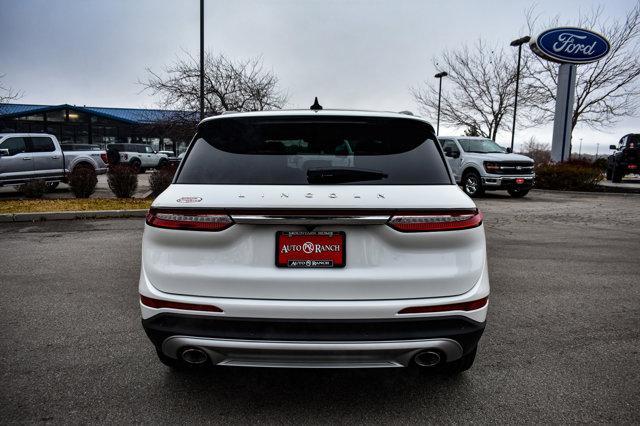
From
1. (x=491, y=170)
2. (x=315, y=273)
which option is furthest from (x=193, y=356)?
(x=491, y=170)

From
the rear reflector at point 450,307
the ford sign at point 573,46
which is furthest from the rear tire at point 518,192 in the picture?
the rear reflector at point 450,307

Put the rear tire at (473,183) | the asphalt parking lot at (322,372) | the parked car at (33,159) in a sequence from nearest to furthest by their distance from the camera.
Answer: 1. the asphalt parking lot at (322,372)
2. the parked car at (33,159)
3. the rear tire at (473,183)

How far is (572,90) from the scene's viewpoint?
76.8ft

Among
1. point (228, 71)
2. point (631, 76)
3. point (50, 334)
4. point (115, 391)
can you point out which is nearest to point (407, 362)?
point (115, 391)

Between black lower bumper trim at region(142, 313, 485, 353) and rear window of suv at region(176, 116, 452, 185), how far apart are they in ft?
2.43

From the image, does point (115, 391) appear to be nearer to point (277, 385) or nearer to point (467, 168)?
point (277, 385)

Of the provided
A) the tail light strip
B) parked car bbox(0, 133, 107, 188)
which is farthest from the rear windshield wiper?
parked car bbox(0, 133, 107, 188)

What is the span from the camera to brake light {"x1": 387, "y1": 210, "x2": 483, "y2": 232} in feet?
8.04

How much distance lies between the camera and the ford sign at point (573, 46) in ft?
76.4

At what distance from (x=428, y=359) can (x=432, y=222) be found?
74cm

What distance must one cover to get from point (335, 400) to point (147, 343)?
1.64m

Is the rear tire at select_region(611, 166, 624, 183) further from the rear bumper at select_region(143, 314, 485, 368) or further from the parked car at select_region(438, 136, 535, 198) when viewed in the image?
the rear bumper at select_region(143, 314, 485, 368)

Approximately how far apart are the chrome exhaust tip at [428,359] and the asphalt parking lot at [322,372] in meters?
0.37

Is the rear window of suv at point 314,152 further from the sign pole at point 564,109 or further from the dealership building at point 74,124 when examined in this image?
the dealership building at point 74,124
